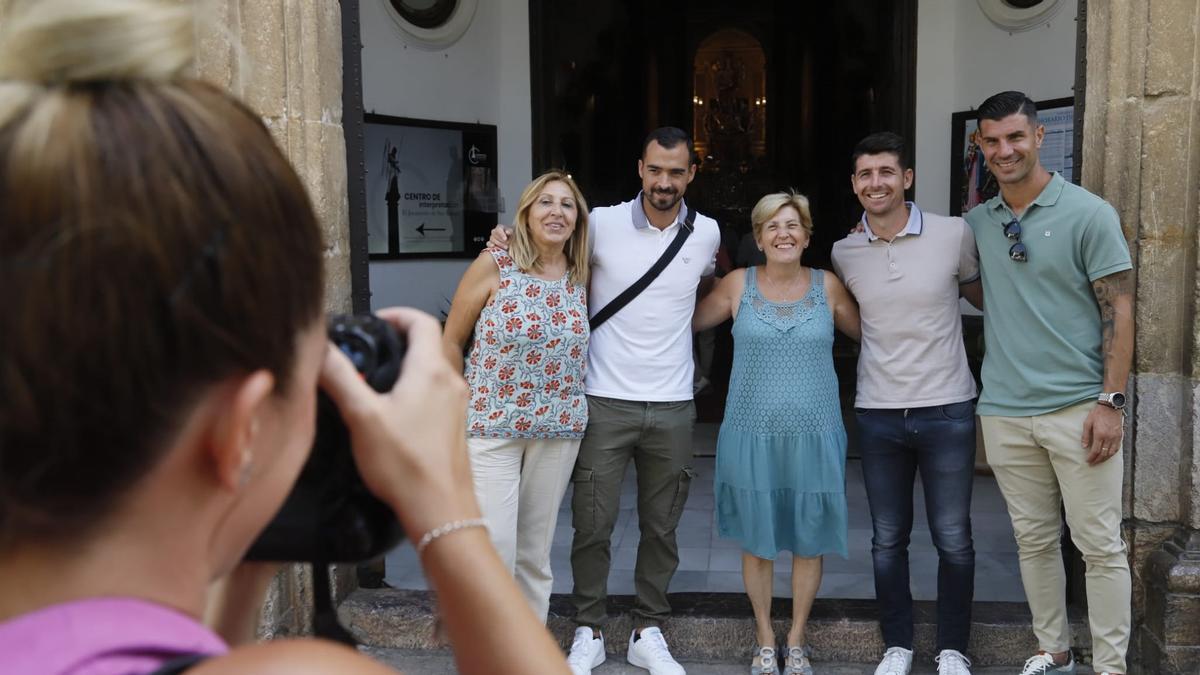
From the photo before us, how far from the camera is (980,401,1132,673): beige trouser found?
3.41 metres

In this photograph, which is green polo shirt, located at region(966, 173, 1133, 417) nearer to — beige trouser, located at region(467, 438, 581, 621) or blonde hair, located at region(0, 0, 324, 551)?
beige trouser, located at region(467, 438, 581, 621)

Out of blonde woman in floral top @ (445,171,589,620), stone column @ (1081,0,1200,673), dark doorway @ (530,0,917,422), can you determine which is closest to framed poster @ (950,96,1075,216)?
dark doorway @ (530,0,917,422)

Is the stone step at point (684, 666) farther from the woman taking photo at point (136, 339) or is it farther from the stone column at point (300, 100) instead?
the woman taking photo at point (136, 339)

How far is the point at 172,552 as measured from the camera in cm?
65

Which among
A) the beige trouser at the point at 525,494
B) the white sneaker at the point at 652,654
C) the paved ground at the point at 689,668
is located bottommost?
the paved ground at the point at 689,668

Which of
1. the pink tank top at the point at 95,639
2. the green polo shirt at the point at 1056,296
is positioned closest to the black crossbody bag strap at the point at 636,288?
the green polo shirt at the point at 1056,296

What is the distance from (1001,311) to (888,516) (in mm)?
824

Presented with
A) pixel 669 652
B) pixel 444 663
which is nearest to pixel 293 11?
pixel 444 663

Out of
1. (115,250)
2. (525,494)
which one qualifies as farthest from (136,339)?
(525,494)

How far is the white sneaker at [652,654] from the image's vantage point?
377 cm

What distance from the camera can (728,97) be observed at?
11.8m

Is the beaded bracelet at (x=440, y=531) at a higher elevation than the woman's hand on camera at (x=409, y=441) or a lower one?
lower

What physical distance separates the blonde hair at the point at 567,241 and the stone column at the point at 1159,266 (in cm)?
178

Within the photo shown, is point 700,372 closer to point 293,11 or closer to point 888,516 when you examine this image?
point 888,516
